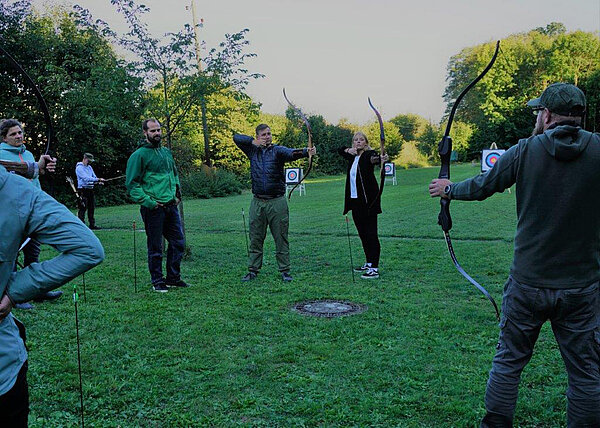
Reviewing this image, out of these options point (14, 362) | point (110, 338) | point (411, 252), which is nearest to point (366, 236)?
point (411, 252)

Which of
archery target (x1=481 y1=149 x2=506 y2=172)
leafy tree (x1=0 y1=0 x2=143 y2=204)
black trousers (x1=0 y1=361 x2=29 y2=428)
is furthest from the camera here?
leafy tree (x1=0 y1=0 x2=143 y2=204)

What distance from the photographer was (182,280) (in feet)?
24.9

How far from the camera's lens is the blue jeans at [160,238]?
22.9 feet

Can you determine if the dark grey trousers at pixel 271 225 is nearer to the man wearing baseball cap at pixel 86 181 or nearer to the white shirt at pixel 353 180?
the white shirt at pixel 353 180

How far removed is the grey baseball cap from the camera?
9.18 feet

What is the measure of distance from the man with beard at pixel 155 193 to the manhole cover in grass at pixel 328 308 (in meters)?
2.04

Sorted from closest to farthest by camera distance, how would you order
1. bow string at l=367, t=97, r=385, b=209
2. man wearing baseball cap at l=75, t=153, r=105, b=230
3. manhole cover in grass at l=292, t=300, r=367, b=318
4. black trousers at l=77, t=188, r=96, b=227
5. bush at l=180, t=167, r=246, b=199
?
manhole cover in grass at l=292, t=300, r=367, b=318 < bow string at l=367, t=97, r=385, b=209 < man wearing baseball cap at l=75, t=153, r=105, b=230 < black trousers at l=77, t=188, r=96, b=227 < bush at l=180, t=167, r=246, b=199

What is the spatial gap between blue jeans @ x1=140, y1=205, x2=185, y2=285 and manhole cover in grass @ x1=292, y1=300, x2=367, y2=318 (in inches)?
78.6

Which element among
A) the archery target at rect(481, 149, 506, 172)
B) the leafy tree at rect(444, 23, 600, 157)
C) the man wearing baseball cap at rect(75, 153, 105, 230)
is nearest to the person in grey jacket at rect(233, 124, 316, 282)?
the man wearing baseball cap at rect(75, 153, 105, 230)

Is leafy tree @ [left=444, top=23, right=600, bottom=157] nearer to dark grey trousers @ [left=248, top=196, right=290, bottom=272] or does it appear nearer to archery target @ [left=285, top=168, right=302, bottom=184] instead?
archery target @ [left=285, top=168, right=302, bottom=184]

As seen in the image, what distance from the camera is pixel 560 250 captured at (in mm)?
2791

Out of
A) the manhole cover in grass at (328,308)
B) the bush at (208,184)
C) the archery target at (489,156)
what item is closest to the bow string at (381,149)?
the manhole cover in grass at (328,308)

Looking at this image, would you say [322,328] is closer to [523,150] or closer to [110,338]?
[110,338]

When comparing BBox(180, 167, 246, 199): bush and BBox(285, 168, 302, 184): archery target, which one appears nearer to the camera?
BBox(285, 168, 302, 184): archery target
